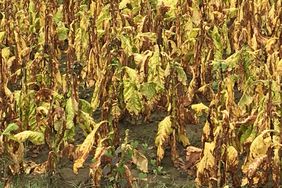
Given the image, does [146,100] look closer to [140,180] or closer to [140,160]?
[140,180]

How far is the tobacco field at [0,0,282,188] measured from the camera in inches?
163

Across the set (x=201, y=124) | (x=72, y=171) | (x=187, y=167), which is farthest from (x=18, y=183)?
(x=201, y=124)

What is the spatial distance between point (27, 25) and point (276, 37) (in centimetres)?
235

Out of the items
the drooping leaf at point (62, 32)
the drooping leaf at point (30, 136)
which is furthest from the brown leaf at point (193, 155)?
the drooping leaf at point (62, 32)

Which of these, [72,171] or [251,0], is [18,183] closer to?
[72,171]

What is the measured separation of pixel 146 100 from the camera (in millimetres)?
4887

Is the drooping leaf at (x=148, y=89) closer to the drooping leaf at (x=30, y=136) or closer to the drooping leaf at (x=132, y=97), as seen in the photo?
the drooping leaf at (x=132, y=97)

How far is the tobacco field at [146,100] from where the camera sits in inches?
163

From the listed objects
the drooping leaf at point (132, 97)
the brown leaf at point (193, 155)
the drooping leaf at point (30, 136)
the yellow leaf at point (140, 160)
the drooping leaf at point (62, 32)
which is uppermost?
the drooping leaf at point (62, 32)

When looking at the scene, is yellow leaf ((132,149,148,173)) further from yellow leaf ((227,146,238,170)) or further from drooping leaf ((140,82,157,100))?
drooping leaf ((140,82,157,100))

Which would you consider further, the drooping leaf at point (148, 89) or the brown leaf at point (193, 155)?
the drooping leaf at point (148, 89)

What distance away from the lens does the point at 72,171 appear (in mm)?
4574

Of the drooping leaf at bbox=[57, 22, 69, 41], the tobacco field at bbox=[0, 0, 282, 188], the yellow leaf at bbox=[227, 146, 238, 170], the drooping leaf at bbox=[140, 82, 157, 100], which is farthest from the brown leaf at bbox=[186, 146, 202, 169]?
the drooping leaf at bbox=[57, 22, 69, 41]

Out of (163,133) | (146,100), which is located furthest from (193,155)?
(146,100)
